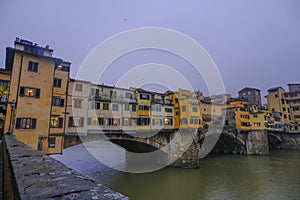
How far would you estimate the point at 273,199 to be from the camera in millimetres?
18328

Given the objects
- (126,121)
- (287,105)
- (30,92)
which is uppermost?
(287,105)

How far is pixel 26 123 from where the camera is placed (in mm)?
20906

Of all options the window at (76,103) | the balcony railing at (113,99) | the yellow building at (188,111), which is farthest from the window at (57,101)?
the yellow building at (188,111)

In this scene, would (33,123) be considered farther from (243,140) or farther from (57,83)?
(243,140)

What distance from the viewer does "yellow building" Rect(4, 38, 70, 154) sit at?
2061cm

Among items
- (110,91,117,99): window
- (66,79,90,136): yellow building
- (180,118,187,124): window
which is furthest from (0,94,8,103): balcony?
(180,118,187,124): window

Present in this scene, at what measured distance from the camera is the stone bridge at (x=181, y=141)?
28.6 m

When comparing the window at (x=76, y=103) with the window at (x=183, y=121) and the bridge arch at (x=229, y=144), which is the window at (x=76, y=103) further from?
the bridge arch at (x=229, y=144)

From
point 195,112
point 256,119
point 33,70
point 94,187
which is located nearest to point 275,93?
point 256,119

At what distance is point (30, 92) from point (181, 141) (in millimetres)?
25738

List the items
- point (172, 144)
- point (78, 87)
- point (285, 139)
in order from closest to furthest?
point (78, 87), point (172, 144), point (285, 139)

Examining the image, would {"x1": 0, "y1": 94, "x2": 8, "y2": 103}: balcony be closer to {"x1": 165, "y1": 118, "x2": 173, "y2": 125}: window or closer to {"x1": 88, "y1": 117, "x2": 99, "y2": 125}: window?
{"x1": 88, "y1": 117, "x2": 99, "y2": 125}: window

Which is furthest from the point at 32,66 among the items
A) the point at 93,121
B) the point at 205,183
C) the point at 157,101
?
the point at 205,183

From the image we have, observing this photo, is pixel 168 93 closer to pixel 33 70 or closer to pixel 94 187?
pixel 33 70
